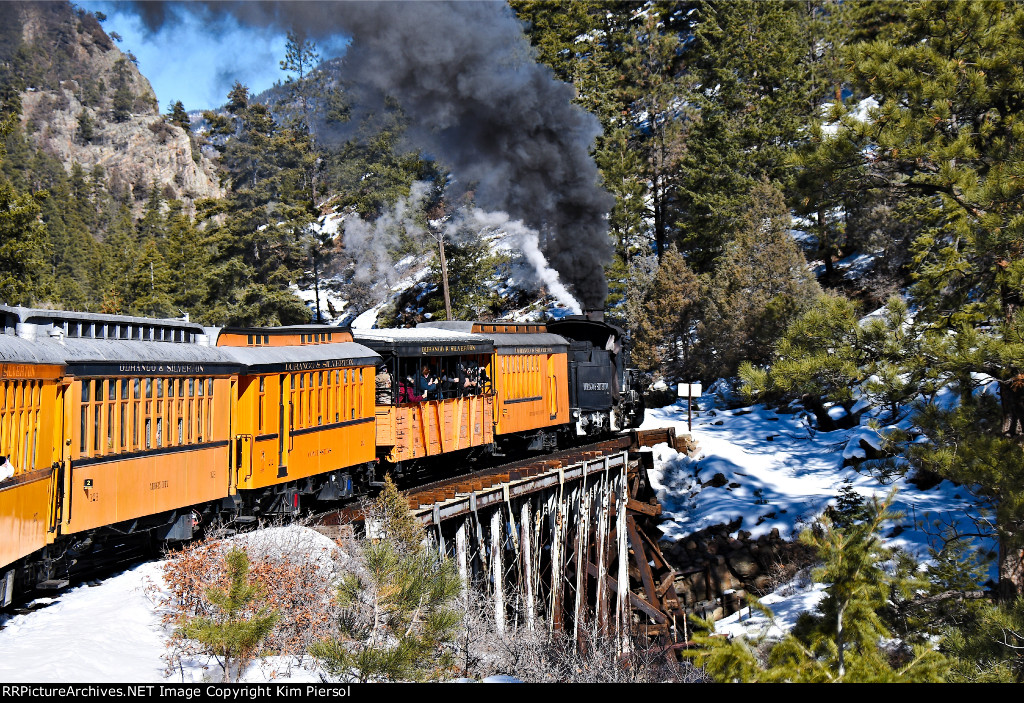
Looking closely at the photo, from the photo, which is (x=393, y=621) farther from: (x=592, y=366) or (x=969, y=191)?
(x=592, y=366)

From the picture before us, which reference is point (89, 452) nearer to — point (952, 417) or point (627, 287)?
point (952, 417)

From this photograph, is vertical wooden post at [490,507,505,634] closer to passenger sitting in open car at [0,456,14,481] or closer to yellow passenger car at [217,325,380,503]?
yellow passenger car at [217,325,380,503]

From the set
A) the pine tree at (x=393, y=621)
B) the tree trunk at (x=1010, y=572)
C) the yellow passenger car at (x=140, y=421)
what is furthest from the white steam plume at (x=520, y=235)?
the pine tree at (x=393, y=621)

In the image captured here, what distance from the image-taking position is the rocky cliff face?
114688mm

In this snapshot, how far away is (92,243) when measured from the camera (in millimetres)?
77375

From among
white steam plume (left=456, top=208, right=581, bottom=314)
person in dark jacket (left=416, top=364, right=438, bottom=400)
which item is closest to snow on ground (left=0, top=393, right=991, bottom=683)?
person in dark jacket (left=416, top=364, right=438, bottom=400)

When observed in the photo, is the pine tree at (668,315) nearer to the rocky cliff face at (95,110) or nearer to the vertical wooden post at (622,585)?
the vertical wooden post at (622,585)

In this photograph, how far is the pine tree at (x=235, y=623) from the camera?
6.75 meters

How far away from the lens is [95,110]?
441 ft

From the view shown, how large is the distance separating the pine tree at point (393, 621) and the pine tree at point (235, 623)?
0.52m

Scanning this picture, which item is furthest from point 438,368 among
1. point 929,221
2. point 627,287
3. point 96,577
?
point 627,287

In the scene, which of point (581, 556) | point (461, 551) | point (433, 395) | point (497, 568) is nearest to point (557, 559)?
point (581, 556)

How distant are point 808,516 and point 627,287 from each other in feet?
60.8

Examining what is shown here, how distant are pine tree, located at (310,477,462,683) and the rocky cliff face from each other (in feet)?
357
